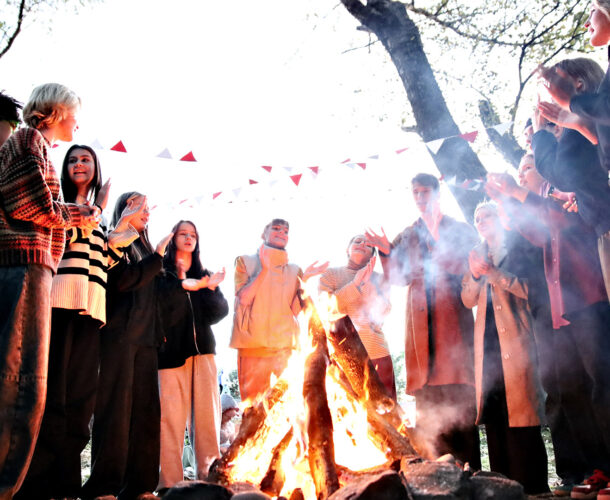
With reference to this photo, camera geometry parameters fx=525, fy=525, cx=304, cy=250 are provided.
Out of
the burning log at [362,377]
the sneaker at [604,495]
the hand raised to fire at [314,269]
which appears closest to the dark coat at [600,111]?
the sneaker at [604,495]

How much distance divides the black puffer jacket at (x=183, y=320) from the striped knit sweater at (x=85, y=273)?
73cm

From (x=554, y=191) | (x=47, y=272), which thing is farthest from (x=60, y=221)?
(x=554, y=191)

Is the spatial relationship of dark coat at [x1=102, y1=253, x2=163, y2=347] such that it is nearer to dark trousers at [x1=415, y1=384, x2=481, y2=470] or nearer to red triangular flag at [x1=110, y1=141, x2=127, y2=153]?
dark trousers at [x1=415, y1=384, x2=481, y2=470]

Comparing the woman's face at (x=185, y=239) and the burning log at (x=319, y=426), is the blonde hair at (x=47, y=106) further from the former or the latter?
the burning log at (x=319, y=426)

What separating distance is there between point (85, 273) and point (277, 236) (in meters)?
2.26

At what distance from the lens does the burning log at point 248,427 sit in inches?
123

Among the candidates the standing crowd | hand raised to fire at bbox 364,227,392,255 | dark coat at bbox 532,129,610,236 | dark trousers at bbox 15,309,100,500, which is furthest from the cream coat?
dark coat at bbox 532,129,610,236

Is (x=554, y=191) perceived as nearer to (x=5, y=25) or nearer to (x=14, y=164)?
(x=14, y=164)

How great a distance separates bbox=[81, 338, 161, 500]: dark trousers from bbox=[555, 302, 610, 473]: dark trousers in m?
2.89

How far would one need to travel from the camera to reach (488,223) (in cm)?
441

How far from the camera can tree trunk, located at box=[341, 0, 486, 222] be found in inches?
286

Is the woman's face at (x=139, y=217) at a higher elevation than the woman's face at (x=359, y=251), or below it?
higher

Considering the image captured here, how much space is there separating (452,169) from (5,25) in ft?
23.8

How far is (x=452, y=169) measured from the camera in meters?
7.36
